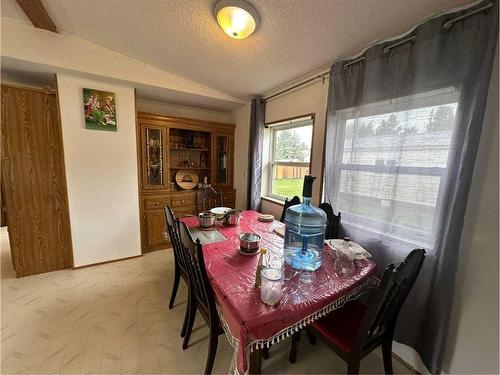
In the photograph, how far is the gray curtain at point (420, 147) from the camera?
1.14m

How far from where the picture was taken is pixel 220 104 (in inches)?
128

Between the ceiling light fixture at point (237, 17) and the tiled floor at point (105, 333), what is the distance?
2.37 m

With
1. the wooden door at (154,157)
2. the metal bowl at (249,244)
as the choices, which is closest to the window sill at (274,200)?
the metal bowl at (249,244)

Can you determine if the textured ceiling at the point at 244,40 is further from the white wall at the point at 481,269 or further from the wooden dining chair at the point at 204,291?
the wooden dining chair at the point at 204,291

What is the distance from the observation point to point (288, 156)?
9.32 feet

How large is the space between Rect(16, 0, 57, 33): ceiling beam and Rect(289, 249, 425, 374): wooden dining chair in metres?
3.01

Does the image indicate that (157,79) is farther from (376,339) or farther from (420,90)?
(376,339)

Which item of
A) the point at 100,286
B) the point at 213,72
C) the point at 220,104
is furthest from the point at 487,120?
the point at 100,286

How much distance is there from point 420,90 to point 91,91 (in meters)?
3.06

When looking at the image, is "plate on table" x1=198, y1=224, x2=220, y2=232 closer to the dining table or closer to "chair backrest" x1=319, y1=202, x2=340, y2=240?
the dining table

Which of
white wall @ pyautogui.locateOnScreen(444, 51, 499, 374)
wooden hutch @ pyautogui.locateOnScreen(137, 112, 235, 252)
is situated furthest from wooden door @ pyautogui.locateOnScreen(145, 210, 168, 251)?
white wall @ pyautogui.locateOnScreen(444, 51, 499, 374)

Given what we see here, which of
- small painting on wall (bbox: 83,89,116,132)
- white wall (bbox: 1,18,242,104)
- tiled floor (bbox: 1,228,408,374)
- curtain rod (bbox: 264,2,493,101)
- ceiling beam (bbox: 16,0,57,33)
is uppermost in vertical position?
ceiling beam (bbox: 16,0,57,33)

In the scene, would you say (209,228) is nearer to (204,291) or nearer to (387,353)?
(204,291)

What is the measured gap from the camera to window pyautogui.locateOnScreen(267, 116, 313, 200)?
8.34ft
